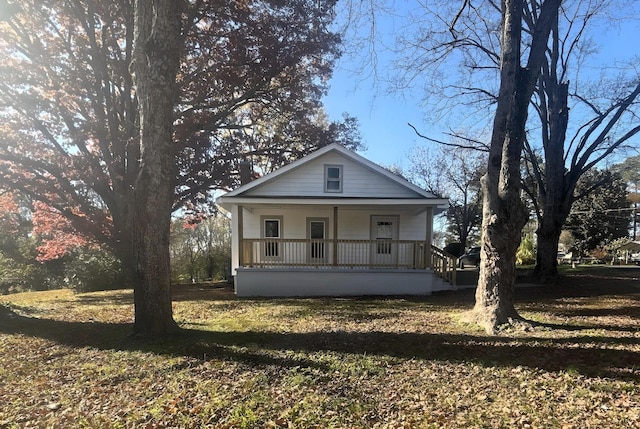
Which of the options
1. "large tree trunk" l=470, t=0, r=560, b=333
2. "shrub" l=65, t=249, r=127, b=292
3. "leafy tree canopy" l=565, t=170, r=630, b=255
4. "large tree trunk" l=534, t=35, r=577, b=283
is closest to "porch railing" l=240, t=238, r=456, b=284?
"large tree trunk" l=534, t=35, r=577, b=283

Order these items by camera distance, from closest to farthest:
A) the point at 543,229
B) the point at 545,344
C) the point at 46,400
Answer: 1. the point at 46,400
2. the point at 545,344
3. the point at 543,229

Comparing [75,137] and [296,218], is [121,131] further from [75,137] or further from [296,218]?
[296,218]

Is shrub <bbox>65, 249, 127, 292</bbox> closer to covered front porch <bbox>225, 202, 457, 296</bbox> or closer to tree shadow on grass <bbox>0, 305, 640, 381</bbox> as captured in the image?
covered front porch <bbox>225, 202, 457, 296</bbox>

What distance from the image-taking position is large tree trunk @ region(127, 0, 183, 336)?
19.3ft

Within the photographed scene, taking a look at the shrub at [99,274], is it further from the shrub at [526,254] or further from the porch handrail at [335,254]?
the shrub at [526,254]

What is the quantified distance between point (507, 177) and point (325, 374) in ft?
15.4

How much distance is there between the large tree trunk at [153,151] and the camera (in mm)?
5879

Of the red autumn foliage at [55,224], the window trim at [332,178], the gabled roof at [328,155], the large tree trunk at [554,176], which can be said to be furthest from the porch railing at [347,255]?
the red autumn foliage at [55,224]

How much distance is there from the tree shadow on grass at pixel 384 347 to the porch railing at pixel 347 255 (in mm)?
6080

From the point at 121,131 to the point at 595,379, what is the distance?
16.6 metres

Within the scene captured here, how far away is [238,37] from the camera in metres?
13.8

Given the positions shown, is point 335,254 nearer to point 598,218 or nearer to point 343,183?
point 343,183

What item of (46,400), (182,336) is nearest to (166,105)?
(182,336)

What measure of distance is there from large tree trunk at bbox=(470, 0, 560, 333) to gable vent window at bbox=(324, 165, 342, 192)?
291 inches
